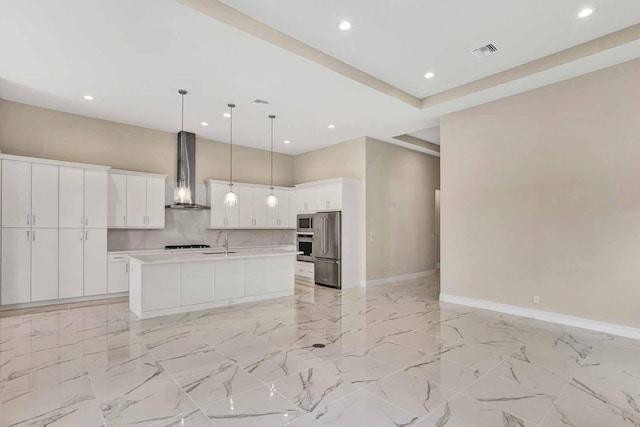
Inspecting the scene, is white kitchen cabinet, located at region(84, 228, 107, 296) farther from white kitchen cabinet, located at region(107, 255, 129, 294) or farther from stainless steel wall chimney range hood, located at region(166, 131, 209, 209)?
stainless steel wall chimney range hood, located at region(166, 131, 209, 209)

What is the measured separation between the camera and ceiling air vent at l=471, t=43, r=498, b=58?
399 centimetres

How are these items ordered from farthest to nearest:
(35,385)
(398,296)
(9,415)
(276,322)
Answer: (398,296) → (276,322) → (35,385) → (9,415)

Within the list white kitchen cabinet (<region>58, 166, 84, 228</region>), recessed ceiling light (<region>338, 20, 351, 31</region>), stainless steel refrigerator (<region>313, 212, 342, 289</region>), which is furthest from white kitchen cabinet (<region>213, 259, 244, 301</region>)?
recessed ceiling light (<region>338, 20, 351, 31</region>)

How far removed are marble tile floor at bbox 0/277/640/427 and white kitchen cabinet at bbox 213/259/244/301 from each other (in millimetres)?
557

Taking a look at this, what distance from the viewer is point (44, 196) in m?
5.41

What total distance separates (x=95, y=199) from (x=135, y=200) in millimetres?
674

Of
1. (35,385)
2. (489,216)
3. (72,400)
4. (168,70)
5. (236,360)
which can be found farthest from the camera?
(489,216)

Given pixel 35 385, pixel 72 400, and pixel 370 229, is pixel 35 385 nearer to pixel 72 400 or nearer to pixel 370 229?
pixel 72 400

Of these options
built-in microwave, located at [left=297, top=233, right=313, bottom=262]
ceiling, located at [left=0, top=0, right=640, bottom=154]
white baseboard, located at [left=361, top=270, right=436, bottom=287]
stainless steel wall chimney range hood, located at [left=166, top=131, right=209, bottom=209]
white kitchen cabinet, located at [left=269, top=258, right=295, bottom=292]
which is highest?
ceiling, located at [left=0, top=0, right=640, bottom=154]

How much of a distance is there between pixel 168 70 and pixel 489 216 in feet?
17.1

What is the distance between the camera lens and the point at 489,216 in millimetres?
5371

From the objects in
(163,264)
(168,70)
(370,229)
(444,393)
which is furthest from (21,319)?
(370,229)

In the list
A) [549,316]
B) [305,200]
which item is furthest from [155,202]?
[549,316]

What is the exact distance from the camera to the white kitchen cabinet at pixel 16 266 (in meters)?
5.08
